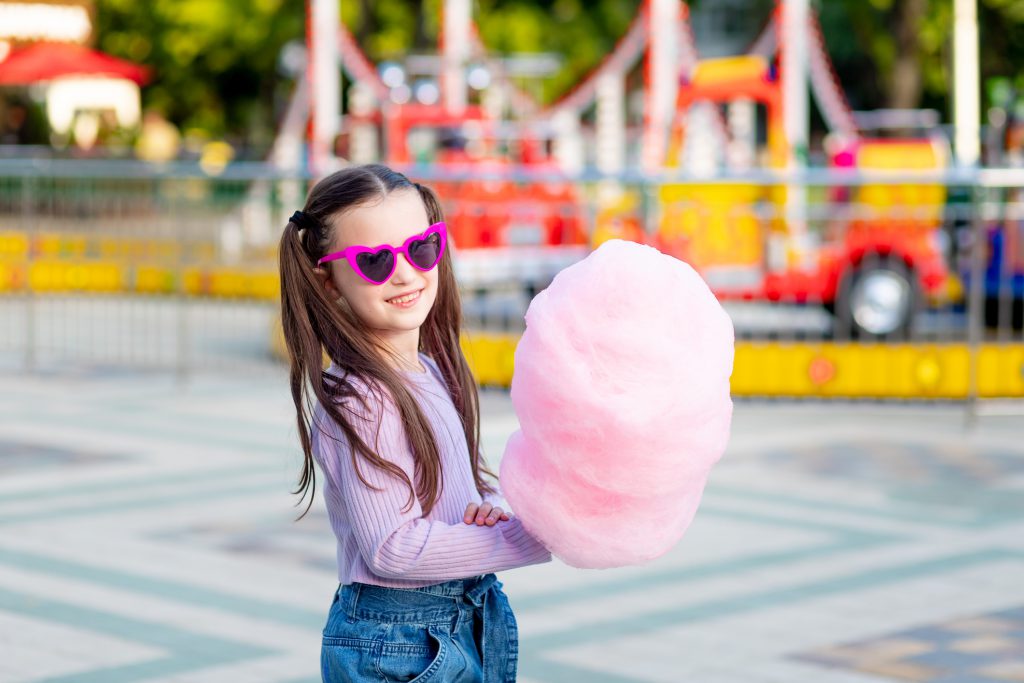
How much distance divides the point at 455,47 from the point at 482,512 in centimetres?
1752

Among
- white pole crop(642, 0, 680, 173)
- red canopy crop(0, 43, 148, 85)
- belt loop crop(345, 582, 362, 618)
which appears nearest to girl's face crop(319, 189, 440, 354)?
belt loop crop(345, 582, 362, 618)

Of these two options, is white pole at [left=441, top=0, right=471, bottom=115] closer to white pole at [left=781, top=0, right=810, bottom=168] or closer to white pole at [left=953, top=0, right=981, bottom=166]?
white pole at [left=781, top=0, right=810, bottom=168]

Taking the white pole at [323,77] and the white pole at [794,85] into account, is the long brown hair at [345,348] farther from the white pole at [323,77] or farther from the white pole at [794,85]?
the white pole at [323,77]

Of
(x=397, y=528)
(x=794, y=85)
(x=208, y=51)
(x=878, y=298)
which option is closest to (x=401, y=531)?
(x=397, y=528)

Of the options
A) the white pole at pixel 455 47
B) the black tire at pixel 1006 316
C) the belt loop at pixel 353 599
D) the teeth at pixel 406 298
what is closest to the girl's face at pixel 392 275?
the teeth at pixel 406 298

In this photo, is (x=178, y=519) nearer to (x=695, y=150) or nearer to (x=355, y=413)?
(x=355, y=413)

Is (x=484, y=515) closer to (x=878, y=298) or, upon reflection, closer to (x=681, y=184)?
(x=681, y=184)

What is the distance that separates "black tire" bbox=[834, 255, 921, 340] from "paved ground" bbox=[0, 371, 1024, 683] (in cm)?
296

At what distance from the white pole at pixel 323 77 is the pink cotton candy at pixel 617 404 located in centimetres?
1681

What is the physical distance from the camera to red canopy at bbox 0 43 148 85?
28.3 metres

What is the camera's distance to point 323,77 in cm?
2064

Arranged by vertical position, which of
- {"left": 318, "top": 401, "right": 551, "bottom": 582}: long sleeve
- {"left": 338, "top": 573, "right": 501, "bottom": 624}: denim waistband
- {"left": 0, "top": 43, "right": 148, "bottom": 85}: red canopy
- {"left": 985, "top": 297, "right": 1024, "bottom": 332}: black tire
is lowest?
{"left": 985, "top": 297, "right": 1024, "bottom": 332}: black tire

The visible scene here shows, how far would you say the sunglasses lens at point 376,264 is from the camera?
2783 millimetres

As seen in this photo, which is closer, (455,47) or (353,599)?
(353,599)
